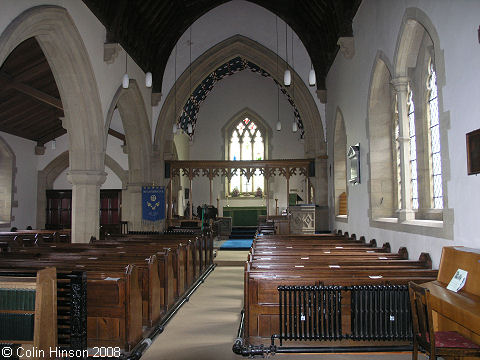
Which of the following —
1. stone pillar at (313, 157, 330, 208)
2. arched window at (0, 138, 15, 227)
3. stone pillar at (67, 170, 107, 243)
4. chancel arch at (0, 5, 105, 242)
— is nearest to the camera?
chancel arch at (0, 5, 105, 242)

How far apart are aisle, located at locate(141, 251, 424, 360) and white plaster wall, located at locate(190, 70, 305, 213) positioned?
10958 millimetres

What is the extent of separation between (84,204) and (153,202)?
279cm

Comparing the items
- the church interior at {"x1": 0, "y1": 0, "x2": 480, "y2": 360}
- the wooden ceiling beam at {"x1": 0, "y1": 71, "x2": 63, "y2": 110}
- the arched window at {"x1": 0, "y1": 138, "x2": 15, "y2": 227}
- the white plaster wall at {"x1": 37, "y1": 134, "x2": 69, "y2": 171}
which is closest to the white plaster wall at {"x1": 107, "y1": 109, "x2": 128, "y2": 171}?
the church interior at {"x1": 0, "y1": 0, "x2": 480, "y2": 360}

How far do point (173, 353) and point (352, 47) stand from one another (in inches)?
232

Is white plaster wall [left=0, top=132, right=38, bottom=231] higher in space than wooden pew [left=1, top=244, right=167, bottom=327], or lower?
higher

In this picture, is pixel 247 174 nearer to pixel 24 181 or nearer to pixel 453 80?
pixel 24 181

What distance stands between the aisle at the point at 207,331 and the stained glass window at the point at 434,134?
7.40 ft

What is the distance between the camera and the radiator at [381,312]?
2988 mm

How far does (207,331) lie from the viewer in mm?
3814

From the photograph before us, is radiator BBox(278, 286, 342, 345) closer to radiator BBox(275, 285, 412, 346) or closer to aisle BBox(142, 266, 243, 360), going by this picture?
radiator BBox(275, 285, 412, 346)

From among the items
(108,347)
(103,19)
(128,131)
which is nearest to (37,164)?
(128,131)

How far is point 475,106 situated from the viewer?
3.07 meters

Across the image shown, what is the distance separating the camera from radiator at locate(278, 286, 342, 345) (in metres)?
3.03

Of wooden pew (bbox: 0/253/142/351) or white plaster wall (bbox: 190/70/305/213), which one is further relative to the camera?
white plaster wall (bbox: 190/70/305/213)
